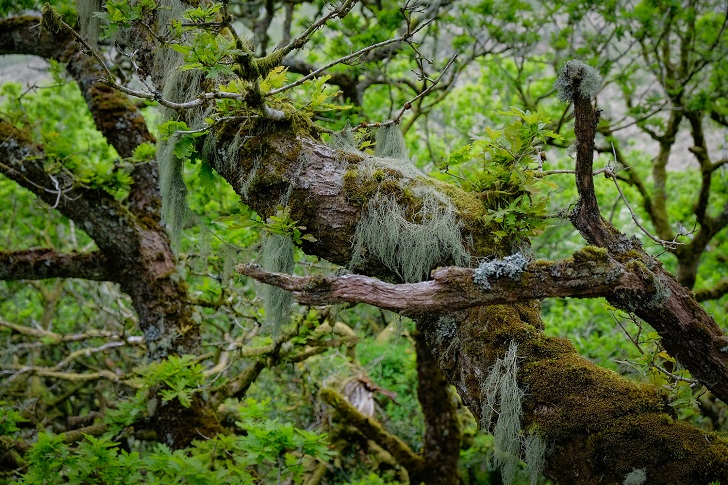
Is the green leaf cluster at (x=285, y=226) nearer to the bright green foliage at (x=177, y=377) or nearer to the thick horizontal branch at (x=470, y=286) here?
the thick horizontal branch at (x=470, y=286)

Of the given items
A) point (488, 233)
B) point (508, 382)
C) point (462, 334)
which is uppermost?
point (488, 233)

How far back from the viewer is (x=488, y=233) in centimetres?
235

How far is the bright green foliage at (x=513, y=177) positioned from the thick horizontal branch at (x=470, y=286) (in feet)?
1.12

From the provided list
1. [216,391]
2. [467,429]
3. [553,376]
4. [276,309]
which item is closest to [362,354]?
[467,429]

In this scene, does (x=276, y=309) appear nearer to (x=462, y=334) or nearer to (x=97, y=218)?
(x=462, y=334)

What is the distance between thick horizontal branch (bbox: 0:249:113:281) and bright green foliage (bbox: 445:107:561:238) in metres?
2.88

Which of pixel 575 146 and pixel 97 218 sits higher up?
pixel 575 146

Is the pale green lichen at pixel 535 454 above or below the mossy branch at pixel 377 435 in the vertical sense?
above

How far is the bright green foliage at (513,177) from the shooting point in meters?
2.29

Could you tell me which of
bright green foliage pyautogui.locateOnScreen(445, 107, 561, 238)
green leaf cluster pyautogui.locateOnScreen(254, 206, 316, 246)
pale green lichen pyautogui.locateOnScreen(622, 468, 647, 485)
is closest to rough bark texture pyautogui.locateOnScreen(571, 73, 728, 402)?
bright green foliage pyautogui.locateOnScreen(445, 107, 561, 238)

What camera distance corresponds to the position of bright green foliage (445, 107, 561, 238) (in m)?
2.29

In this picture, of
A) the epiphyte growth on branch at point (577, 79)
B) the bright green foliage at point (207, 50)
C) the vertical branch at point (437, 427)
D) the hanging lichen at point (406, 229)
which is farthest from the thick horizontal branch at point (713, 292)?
the bright green foliage at point (207, 50)

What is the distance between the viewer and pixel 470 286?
1972 millimetres

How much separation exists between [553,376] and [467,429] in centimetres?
428
